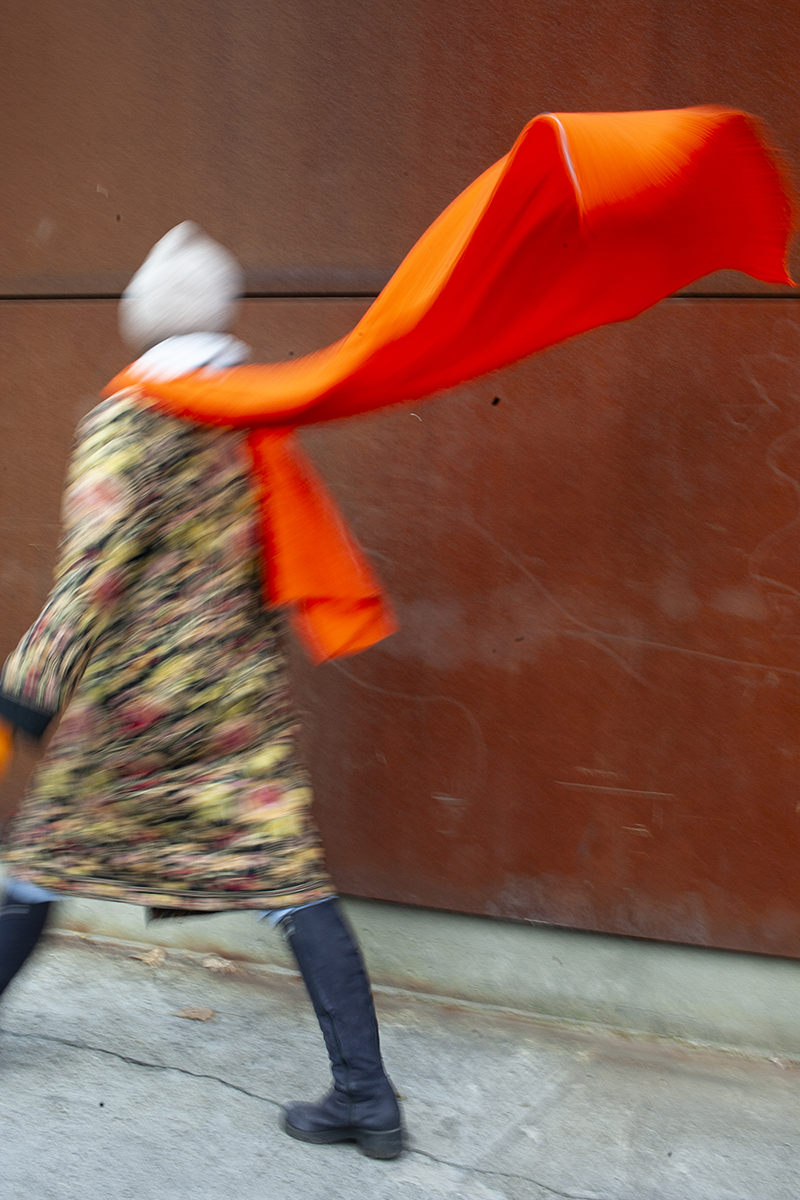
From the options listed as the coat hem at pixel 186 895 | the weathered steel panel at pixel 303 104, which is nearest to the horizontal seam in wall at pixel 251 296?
the weathered steel panel at pixel 303 104

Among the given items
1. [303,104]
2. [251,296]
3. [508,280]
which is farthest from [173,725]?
[303,104]

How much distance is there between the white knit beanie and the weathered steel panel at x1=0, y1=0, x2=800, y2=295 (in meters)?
0.90

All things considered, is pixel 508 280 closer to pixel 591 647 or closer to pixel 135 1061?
pixel 591 647

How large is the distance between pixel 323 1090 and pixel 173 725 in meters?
1.04

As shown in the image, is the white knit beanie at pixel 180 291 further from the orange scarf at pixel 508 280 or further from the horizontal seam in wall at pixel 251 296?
the horizontal seam in wall at pixel 251 296

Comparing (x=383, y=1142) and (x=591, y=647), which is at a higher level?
(x=591, y=647)

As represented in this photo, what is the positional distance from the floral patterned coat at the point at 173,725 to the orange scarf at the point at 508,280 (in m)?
0.11

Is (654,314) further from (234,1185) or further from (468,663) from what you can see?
(234,1185)

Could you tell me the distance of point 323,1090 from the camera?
257cm

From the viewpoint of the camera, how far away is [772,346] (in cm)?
283

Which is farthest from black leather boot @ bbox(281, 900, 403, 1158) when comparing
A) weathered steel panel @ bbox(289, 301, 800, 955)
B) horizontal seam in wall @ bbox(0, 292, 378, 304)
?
horizontal seam in wall @ bbox(0, 292, 378, 304)

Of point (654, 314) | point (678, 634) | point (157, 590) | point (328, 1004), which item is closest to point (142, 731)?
point (157, 590)

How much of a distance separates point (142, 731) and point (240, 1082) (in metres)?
0.98

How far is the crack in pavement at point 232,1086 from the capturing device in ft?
7.30
